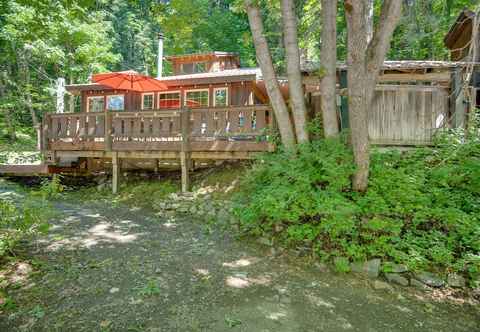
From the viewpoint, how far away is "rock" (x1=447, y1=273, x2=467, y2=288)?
166 inches

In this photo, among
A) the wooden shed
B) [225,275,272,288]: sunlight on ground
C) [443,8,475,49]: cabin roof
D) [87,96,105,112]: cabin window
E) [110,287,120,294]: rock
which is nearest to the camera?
[110,287,120,294]: rock

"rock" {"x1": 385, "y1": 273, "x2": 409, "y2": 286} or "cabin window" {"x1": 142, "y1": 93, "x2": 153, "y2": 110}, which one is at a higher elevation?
"cabin window" {"x1": 142, "y1": 93, "x2": 153, "y2": 110}

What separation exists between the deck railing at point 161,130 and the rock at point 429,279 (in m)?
4.00

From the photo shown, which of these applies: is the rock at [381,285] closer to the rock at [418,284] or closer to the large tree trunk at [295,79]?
the rock at [418,284]

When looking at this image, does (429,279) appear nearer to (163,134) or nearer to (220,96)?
(163,134)

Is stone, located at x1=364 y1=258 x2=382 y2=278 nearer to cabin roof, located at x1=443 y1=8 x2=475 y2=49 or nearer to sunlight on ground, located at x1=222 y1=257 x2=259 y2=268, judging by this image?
sunlight on ground, located at x1=222 y1=257 x2=259 y2=268

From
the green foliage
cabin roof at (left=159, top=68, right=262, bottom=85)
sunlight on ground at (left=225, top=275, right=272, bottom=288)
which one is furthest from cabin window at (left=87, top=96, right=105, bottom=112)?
sunlight on ground at (left=225, top=275, right=272, bottom=288)

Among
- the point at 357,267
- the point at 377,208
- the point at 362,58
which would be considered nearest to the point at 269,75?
the point at 362,58

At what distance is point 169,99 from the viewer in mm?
14023

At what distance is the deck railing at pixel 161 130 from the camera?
7.43 m

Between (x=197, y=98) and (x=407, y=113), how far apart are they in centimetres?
886

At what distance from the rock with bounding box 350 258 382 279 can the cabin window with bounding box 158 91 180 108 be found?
11211mm

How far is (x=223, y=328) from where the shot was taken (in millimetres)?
3020

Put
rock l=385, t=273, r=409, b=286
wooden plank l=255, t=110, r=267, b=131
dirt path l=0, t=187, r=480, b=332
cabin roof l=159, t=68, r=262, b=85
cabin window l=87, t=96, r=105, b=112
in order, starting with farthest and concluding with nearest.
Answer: cabin window l=87, t=96, r=105, b=112 < cabin roof l=159, t=68, r=262, b=85 < wooden plank l=255, t=110, r=267, b=131 < rock l=385, t=273, r=409, b=286 < dirt path l=0, t=187, r=480, b=332
